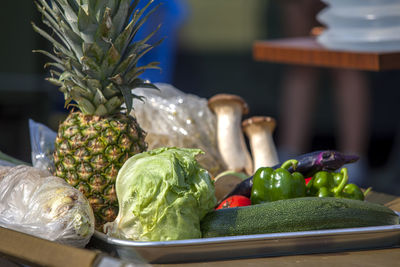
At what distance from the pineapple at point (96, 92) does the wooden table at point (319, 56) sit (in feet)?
3.55

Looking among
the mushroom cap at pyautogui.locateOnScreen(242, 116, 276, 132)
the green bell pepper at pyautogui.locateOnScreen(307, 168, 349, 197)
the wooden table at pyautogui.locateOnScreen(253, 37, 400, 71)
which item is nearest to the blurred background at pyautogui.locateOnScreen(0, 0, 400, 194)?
the wooden table at pyautogui.locateOnScreen(253, 37, 400, 71)

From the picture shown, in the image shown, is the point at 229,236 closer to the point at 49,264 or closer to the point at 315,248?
the point at 315,248

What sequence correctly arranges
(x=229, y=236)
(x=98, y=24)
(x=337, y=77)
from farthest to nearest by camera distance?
(x=337, y=77)
(x=98, y=24)
(x=229, y=236)

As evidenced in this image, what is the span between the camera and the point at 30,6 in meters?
5.35

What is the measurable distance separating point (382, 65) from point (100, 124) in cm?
124

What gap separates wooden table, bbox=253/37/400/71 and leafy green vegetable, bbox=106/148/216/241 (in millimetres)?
1152

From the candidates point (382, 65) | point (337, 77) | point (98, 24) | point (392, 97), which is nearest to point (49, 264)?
point (98, 24)

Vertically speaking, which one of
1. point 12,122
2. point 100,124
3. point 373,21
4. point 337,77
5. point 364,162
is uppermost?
point 373,21

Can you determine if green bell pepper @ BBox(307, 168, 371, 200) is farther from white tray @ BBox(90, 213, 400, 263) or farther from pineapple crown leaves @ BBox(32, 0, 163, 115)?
pineapple crown leaves @ BBox(32, 0, 163, 115)

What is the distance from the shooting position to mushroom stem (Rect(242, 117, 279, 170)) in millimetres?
2262

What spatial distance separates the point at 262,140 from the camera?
2.28 metres

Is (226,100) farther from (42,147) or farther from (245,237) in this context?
(245,237)

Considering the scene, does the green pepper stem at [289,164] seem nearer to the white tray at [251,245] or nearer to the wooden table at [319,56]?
the white tray at [251,245]

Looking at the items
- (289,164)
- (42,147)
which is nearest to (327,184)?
(289,164)
